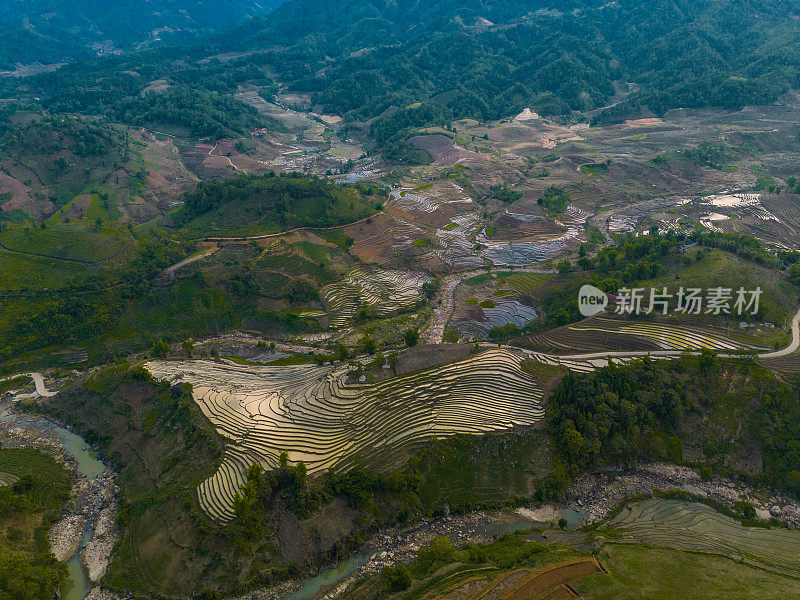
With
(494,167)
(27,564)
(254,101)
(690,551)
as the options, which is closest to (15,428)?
(27,564)

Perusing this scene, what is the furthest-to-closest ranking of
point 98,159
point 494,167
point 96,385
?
1. point 494,167
2. point 98,159
3. point 96,385

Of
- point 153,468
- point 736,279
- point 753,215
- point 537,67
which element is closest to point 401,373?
point 153,468

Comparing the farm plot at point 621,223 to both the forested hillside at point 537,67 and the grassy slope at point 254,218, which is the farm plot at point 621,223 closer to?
the grassy slope at point 254,218

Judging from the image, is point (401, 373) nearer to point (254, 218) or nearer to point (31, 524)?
point (31, 524)

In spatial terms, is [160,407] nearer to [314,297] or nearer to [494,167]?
[314,297]

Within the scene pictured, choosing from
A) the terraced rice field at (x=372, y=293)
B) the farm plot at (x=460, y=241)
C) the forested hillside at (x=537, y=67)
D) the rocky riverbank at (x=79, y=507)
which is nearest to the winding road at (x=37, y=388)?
the rocky riverbank at (x=79, y=507)

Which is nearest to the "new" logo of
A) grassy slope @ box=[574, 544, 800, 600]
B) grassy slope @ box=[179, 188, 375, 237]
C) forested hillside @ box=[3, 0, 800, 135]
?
grassy slope @ box=[574, 544, 800, 600]

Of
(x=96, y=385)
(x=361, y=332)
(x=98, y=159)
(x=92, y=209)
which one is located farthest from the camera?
(x=98, y=159)
